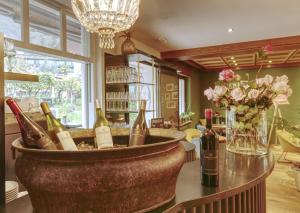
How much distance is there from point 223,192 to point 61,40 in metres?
2.94

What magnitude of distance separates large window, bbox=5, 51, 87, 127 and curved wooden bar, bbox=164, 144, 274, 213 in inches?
81.8

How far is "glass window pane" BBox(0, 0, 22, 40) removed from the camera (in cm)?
247

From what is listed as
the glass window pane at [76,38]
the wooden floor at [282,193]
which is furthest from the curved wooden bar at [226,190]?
the glass window pane at [76,38]

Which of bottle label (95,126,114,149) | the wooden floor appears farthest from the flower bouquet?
the wooden floor

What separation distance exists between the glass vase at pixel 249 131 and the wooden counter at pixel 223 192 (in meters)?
0.26

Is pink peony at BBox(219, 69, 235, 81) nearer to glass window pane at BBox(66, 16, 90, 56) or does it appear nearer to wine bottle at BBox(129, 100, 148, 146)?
wine bottle at BBox(129, 100, 148, 146)

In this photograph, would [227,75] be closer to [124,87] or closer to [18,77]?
[18,77]

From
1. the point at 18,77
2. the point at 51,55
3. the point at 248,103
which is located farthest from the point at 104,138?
the point at 51,55

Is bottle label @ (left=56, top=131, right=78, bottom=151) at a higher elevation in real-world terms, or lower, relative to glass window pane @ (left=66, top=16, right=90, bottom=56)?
lower

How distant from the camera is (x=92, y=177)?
25.7 inches

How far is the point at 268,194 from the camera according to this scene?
143 inches

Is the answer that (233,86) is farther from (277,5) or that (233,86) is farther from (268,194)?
(268,194)

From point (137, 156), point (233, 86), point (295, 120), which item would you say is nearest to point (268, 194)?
point (233, 86)

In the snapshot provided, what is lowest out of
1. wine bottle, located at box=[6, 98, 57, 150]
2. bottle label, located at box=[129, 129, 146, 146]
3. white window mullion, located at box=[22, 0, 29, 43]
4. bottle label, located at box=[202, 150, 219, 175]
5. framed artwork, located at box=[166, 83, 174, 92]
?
bottle label, located at box=[202, 150, 219, 175]
